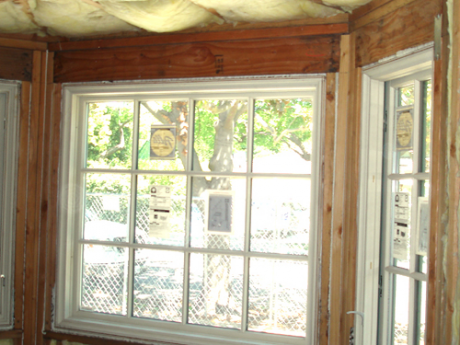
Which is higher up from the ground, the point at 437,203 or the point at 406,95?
the point at 406,95

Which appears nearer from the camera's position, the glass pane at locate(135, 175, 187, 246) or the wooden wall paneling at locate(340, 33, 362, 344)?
the wooden wall paneling at locate(340, 33, 362, 344)

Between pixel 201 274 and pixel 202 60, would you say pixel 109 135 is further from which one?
pixel 201 274

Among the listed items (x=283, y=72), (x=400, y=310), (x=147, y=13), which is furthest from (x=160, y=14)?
(x=400, y=310)

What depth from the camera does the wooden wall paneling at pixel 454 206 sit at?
166cm

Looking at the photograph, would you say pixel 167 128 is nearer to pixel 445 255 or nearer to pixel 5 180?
pixel 5 180

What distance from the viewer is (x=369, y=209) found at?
2342mm

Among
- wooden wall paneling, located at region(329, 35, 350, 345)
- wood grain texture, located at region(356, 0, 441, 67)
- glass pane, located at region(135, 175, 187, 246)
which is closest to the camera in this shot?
wood grain texture, located at region(356, 0, 441, 67)

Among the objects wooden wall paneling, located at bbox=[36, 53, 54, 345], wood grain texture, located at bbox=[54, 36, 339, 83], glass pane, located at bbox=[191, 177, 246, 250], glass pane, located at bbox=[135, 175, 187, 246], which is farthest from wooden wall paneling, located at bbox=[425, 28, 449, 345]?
wooden wall paneling, located at bbox=[36, 53, 54, 345]

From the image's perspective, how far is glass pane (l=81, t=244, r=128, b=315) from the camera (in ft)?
9.70

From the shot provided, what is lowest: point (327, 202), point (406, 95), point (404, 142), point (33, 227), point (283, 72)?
point (33, 227)

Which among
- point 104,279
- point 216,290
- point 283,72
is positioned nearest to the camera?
point 283,72

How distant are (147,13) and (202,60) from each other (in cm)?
47

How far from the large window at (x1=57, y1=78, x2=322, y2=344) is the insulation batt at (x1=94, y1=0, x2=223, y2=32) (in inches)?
14.0

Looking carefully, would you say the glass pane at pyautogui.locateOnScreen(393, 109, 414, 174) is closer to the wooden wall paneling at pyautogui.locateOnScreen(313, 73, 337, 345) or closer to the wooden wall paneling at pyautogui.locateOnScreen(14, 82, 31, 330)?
the wooden wall paneling at pyautogui.locateOnScreen(313, 73, 337, 345)
